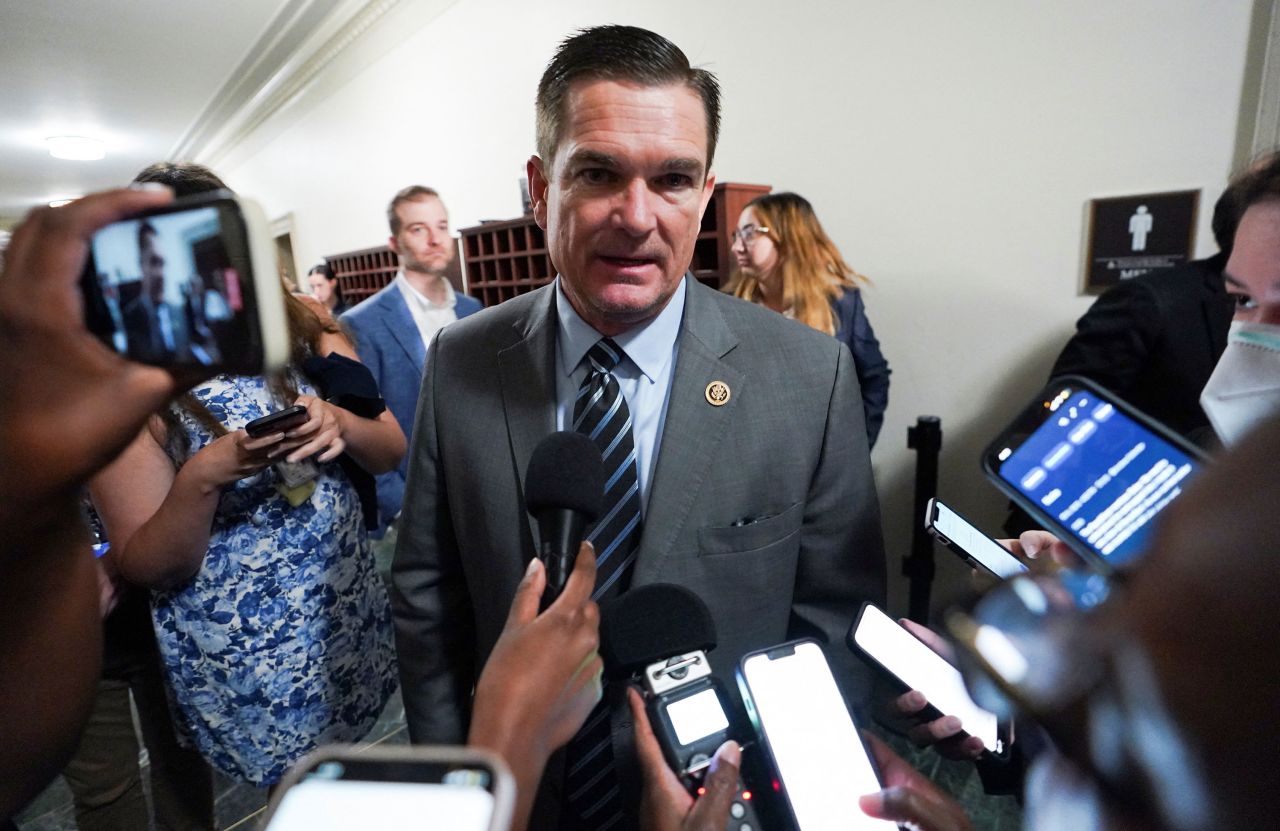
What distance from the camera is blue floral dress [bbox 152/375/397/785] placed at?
3.54 feet

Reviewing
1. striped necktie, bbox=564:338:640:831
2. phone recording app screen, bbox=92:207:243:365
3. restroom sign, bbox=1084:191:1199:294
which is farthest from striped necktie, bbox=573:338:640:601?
restroom sign, bbox=1084:191:1199:294

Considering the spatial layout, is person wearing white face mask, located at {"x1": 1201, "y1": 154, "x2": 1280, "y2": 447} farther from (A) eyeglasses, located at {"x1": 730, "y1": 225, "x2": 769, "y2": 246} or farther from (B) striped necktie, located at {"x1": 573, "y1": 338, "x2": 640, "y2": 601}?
(A) eyeglasses, located at {"x1": 730, "y1": 225, "x2": 769, "y2": 246}

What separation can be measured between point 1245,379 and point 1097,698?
0.77 meters


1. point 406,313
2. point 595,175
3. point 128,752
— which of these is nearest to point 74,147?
point 406,313

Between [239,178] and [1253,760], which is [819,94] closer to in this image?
[1253,760]

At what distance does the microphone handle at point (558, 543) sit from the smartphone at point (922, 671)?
0.40 metres

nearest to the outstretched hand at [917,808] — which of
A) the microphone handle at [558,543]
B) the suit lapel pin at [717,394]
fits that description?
the microphone handle at [558,543]

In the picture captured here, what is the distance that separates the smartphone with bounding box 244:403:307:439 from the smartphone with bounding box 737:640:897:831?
792 millimetres

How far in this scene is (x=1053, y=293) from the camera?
6.34 feet

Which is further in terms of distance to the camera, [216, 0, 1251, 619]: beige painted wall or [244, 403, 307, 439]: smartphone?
[216, 0, 1251, 619]: beige painted wall

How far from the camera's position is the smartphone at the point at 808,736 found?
0.65 meters

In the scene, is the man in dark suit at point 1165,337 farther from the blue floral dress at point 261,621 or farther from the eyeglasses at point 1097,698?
the blue floral dress at point 261,621

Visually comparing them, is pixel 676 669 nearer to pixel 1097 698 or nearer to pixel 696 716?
pixel 696 716

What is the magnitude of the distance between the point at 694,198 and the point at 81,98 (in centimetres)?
754
